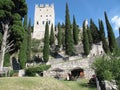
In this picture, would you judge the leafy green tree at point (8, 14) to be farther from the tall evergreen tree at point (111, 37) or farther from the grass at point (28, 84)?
the tall evergreen tree at point (111, 37)

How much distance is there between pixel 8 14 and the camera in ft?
80.1

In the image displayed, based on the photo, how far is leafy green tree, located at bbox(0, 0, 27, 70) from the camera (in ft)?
78.8

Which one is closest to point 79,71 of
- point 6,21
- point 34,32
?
point 6,21

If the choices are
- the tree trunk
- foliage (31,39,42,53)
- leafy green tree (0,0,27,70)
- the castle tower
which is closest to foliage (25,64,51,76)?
leafy green tree (0,0,27,70)

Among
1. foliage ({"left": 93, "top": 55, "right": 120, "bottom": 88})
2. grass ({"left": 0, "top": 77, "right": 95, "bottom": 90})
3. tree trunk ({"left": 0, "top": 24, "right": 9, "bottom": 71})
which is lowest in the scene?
grass ({"left": 0, "top": 77, "right": 95, "bottom": 90})

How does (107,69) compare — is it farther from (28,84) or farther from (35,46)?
(35,46)

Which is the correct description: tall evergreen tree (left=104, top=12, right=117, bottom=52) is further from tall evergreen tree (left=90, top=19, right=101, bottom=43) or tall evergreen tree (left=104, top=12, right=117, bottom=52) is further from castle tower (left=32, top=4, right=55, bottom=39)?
castle tower (left=32, top=4, right=55, bottom=39)

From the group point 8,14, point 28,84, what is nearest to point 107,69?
point 28,84

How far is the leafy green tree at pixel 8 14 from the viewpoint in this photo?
24.0m

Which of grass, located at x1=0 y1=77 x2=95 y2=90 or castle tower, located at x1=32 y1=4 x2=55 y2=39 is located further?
castle tower, located at x1=32 y1=4 x2=55 y2=39

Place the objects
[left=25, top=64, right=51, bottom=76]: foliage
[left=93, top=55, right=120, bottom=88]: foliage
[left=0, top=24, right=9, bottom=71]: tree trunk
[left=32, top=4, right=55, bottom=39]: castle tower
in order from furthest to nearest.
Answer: [left=32, top=4, right=55, bottom=39]: castle tower, [left=25, top=64, right=51, bottom=76]: foliage, [left=0, top=24, right=9, bottom=71]: tree trunk, [left=93, top=55, right=120, bottom=88]: foliage

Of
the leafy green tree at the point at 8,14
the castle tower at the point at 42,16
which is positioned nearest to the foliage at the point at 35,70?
the leafy green tree at the point at 8,14

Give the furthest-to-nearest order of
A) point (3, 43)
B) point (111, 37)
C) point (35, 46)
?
point (35, 46)
point (111, 37)
point (3, 43)

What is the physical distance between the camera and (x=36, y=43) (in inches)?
2803
